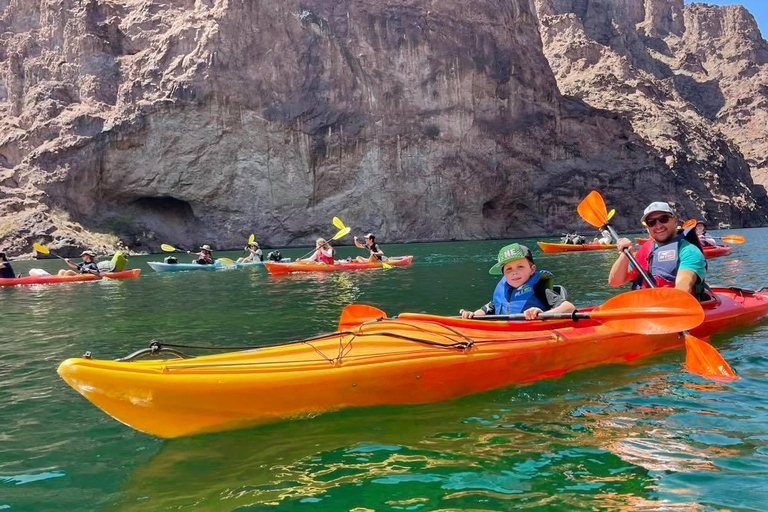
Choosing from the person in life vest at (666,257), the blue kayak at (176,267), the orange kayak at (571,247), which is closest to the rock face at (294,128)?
the blue kayak at (176,267)

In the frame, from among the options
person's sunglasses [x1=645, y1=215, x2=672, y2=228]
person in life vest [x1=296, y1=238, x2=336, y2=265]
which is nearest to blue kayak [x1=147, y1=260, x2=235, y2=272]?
person in life vest [x1=296, y1=238, x2=336, y2=265]

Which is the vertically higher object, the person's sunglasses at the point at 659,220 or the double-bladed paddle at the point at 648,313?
the person's sunglasses at the point at 659,220

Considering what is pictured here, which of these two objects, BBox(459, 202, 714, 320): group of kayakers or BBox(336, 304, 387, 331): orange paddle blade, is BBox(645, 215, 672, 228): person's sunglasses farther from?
BBox(336, 304, 387, 331): orange paddle blade

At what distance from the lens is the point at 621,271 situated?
726cm

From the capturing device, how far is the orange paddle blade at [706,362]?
5.84 metres

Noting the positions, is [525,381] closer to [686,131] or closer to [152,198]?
[152,198]

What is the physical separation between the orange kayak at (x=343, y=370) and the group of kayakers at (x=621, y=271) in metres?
0.36

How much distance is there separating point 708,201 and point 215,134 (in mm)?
51789

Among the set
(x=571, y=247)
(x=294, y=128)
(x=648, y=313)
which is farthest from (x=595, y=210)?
(x=294, y=128)

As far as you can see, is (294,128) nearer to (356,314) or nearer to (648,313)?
(356,314)

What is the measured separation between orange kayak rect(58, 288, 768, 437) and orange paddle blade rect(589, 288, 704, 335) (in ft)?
1.70

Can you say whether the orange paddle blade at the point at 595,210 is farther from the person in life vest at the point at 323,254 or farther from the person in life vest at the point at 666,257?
the person in life vest at the point at 323,254

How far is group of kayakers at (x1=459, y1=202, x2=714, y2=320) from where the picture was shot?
6234mm

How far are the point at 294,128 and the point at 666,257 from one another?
43550 mm
